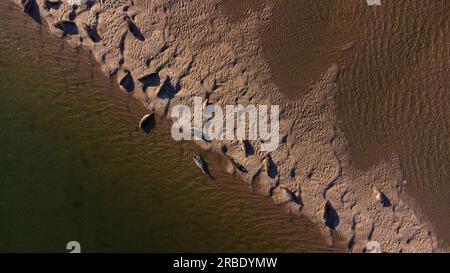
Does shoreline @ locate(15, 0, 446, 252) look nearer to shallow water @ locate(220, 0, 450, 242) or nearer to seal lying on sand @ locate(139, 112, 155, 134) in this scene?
seal lying on sand @ locate(139, 112, 155, 134)

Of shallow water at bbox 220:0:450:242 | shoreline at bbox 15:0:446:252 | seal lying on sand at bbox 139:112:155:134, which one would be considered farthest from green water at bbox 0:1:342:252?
shallow water at bbox 220:0:450:242

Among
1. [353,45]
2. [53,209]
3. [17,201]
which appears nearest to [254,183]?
[353,45]

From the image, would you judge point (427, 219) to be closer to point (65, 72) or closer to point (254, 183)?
point (254, 183)

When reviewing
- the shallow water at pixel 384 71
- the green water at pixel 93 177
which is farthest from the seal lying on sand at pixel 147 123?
the shallow water at pixel 384 71

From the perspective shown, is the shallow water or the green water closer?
the shallow water

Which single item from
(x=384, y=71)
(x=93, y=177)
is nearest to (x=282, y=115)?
(x=384, y=71)

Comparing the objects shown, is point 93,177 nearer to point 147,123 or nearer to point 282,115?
point 147,123

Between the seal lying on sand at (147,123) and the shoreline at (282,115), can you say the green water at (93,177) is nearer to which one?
the seal lying on sand at (147,123)
